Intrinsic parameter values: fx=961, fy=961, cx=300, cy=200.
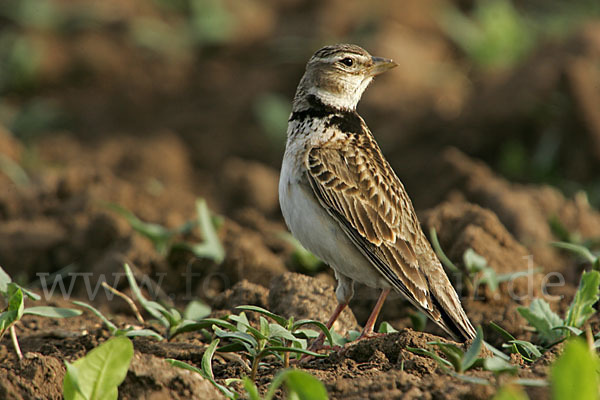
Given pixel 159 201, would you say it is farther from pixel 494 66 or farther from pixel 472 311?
pixel 494 66

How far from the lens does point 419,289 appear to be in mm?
5559

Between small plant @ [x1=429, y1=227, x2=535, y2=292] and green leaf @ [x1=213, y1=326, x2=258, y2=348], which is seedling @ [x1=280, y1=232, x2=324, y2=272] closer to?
small plant @ [x1=429, y1=227, x2=535, y2=292]

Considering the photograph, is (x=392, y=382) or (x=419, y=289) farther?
(x=419, y=289)

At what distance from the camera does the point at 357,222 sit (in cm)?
576

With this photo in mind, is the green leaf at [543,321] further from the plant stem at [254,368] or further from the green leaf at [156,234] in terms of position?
the green leaf at [156,234]

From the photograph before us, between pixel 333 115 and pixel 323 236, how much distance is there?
970mm

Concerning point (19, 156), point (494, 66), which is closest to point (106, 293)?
point (19, 156)

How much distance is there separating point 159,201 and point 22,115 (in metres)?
4.30

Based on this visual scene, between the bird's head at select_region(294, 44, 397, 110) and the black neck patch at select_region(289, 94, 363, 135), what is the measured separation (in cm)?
5

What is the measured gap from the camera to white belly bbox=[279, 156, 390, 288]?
5.72 m

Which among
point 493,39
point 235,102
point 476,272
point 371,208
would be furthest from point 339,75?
point 493,39

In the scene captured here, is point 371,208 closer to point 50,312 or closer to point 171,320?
point 171,320

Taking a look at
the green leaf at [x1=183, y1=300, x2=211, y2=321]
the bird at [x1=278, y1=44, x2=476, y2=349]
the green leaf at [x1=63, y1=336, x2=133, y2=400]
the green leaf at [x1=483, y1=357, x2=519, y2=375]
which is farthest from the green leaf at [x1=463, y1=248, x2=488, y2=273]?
the green leaf at [x1=63, y1=336, x2=133, y2=400]

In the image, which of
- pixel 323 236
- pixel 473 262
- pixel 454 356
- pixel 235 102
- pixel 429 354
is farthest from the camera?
pixel 235 102
